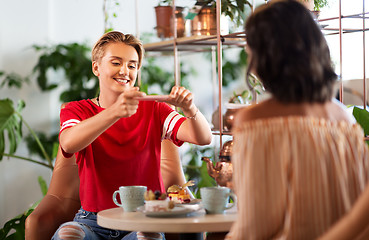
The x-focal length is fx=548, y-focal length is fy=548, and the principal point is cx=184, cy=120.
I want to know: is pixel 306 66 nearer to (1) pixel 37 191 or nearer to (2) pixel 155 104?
(2) pixel 155 104

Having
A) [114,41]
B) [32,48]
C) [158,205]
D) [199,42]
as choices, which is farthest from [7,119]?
[158,205]

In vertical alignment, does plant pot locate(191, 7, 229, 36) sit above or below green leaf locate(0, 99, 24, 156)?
above

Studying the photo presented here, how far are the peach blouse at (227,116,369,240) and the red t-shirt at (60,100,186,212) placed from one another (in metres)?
0.99

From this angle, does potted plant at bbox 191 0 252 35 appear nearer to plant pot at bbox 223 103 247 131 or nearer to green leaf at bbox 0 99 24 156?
plant pot at bbox 223 103 247 131

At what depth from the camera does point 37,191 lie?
481 cm

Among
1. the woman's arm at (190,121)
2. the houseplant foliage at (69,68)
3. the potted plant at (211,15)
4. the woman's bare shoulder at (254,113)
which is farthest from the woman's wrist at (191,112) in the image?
the houseplant foliage at (69,68)

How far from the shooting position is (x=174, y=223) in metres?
1.52

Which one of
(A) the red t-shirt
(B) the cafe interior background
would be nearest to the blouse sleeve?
(A) the red t-shirt

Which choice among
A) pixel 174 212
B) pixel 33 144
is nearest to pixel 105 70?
pixel 174 212

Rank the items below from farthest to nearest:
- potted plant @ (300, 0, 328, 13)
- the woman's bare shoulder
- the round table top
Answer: potted plant @ (300, 0, 328, 13), the round table top, the woman's bare shoulder

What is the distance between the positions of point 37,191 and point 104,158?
111 inches

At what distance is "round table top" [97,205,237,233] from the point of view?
5.00ft

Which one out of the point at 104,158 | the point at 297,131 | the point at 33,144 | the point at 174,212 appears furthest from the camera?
the point at 33,144

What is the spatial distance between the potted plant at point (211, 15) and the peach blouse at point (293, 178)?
1973 mm
